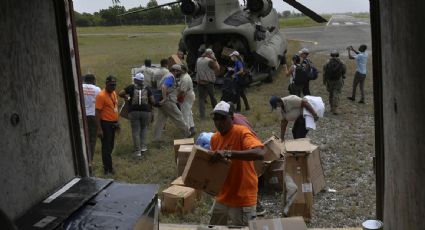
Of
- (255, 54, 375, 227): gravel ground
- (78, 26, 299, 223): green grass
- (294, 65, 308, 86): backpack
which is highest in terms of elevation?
(294, 65, 308, 86): backpack

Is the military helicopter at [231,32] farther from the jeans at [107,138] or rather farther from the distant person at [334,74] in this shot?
the jeans at [107,138]

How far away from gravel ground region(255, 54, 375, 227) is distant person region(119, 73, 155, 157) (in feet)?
10.0

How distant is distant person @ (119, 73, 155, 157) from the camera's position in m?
9.95

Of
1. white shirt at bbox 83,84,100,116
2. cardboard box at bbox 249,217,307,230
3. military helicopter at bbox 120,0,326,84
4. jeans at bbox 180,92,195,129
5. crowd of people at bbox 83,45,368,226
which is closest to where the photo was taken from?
cardboard box at bbox 249,217,307,230

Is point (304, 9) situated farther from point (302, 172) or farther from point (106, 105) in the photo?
point (106, 105)

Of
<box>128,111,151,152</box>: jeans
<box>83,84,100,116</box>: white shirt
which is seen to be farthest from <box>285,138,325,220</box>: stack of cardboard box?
<box>83,84,100,116</box>: white shirt

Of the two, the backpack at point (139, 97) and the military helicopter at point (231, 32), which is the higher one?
the military helicopter at point (231, 32)

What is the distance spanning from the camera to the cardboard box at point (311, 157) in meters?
7.41

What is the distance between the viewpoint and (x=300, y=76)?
43.9ft

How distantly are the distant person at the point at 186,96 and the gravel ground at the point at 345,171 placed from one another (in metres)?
2.15

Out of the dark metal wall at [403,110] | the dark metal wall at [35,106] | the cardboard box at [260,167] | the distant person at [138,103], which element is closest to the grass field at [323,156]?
the cardboard box at [260,167]

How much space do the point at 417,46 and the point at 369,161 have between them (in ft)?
22.3

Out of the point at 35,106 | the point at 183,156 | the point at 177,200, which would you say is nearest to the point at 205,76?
the point at 183,156

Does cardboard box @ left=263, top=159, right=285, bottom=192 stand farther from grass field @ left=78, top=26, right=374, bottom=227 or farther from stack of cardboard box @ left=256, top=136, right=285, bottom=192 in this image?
grass field @ left=78, top=26, right=374, bottom=227
